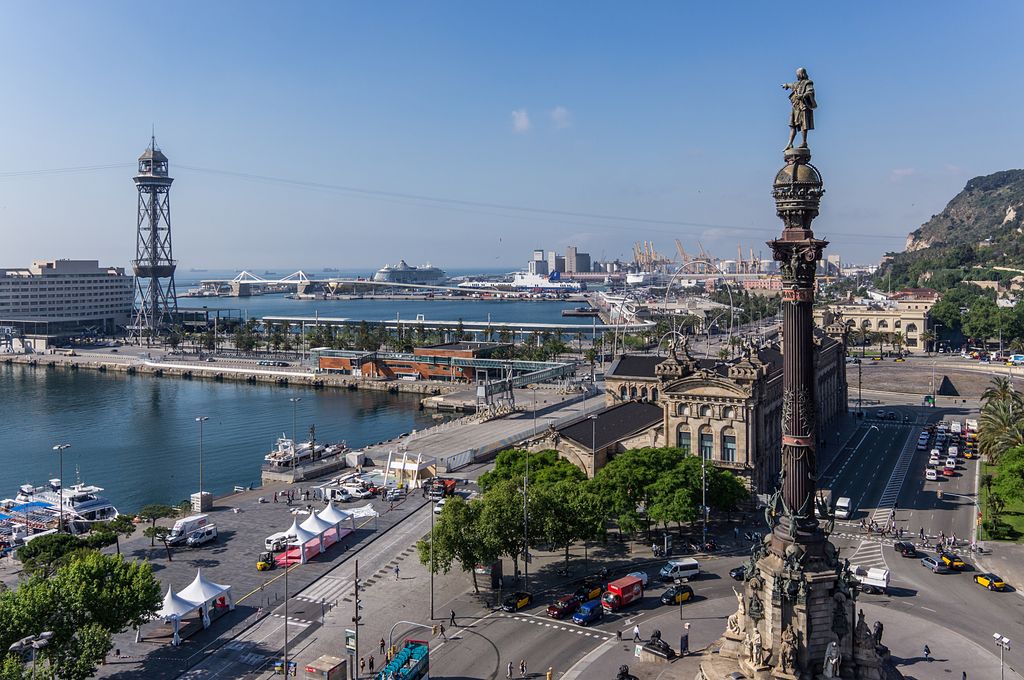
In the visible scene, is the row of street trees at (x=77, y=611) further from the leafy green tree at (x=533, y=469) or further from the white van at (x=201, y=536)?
the leafy green tree at (x=533, y=469)

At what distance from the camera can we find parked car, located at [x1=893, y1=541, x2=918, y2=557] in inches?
1719

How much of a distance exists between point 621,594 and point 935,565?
1725 centimetres

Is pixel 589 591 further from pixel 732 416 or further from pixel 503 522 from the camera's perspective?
pixel 732 416

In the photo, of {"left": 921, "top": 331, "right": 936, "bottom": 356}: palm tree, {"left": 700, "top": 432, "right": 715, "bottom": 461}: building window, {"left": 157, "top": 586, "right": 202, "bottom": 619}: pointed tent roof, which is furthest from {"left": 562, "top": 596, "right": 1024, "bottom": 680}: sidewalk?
{"left": 921, "top": 331, "right": 936, "bottom": 356}: palm tree

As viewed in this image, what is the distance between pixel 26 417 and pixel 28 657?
3267 inches

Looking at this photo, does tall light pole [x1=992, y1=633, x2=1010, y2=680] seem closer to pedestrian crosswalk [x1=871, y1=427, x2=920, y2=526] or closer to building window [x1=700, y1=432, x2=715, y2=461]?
pedestrian crosswalk [x1=871, y1=427, x2=920, y2=526]

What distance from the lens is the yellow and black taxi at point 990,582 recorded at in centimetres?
3878

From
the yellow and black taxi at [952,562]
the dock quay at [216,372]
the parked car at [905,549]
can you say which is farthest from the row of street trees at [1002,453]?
the dock quay at [216,372]

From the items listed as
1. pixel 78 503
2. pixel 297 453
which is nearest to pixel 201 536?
pixel 78 503

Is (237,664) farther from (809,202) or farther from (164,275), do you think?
(164,275)

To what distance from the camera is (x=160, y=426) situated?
98000mm

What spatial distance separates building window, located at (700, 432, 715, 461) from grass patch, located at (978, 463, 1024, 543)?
658 inches

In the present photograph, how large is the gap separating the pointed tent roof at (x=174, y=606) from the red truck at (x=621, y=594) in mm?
17848

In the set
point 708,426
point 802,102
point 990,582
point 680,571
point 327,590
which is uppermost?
point 802,102
